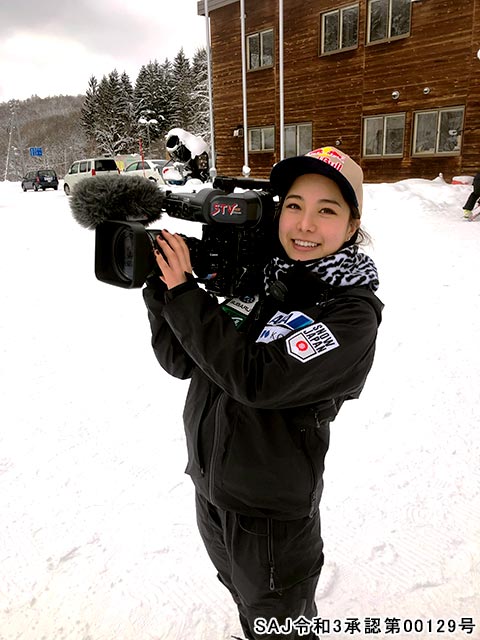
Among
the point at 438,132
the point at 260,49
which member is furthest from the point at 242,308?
the point at 260,49

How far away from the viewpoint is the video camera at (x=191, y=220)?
4.20ft

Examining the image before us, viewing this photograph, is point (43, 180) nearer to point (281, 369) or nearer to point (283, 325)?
point (283, 325)

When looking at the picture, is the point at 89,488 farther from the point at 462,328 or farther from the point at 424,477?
the point at 462,328

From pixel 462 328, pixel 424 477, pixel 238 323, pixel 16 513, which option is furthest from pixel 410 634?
pixel 462 328

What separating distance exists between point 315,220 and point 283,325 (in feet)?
1.07

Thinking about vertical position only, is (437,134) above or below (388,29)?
below

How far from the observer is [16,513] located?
274 centimetres

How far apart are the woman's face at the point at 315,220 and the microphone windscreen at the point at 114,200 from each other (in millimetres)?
420

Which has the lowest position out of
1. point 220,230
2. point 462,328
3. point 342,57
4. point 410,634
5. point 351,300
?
point 410,634

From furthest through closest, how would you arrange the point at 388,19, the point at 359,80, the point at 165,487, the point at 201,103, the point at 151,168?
1. the point at 201,103
2. the point at 151,168
3. the point at 359,80
4. the point at 388,19
5. the point at 165,487

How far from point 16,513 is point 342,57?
1603 cm

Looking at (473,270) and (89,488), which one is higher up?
(473,270)

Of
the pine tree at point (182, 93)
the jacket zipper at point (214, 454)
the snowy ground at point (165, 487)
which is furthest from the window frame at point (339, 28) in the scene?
the pine tree at point (182, 93)

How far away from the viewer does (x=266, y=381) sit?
1159 millimetres
